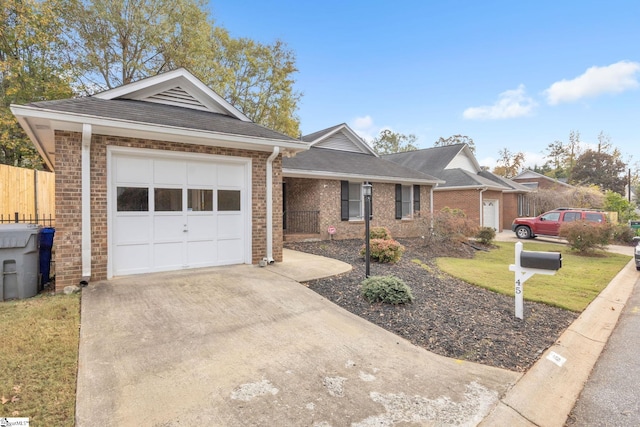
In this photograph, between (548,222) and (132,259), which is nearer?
(132,259)

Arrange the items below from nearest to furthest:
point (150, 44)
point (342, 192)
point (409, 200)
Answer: point (342, 192)
point (409, 200)
point (150, 44)

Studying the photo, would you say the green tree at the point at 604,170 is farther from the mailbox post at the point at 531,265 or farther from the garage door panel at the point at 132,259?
the garage door panel at the point at 132,259

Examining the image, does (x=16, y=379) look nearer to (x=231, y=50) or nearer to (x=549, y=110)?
(x=231, y=50)

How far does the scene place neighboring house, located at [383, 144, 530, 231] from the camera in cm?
1939

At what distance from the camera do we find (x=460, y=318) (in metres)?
4.80

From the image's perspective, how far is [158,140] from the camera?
6.29 metres

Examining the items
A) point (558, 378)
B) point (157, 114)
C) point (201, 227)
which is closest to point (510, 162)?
point (201, 227)

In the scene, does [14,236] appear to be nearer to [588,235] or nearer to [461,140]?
[588,235]

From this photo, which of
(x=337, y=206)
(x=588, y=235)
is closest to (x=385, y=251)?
(x=337, y=206)

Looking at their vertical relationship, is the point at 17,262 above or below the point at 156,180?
below

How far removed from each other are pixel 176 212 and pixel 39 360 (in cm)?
378

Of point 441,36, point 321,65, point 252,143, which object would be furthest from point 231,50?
point 252,143

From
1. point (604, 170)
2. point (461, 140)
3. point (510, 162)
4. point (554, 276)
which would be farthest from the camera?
point (461, 140)

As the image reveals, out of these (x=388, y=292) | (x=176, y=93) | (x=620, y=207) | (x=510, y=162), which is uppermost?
(x=510, y=162)
